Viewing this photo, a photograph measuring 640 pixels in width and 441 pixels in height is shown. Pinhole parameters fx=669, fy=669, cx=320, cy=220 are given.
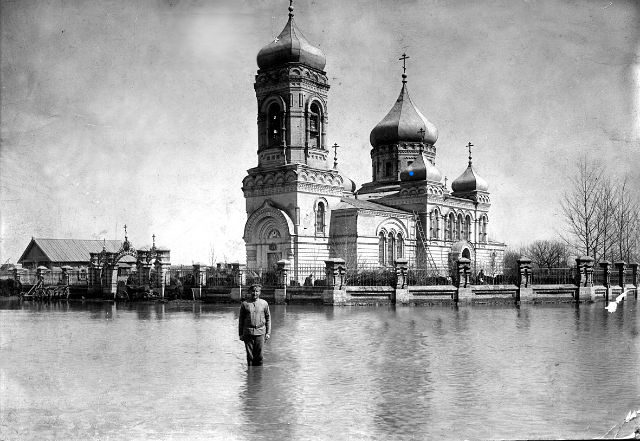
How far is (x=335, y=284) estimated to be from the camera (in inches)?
935

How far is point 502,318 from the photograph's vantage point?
58.2 feet

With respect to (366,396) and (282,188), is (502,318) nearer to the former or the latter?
(366,396)

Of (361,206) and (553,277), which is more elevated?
(361,206)

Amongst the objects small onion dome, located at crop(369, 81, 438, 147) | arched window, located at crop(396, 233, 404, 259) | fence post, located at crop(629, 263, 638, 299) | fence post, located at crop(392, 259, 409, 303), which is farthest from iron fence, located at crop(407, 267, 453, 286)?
small onion dome, located at crop(369, 81, 438, 147)

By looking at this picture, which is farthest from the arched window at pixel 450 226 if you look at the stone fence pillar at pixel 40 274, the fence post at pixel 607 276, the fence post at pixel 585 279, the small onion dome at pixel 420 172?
the stone fence pillar at pixel 40 274

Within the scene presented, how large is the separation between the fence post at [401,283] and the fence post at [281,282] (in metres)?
4.02

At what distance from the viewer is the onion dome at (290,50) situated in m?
35.0

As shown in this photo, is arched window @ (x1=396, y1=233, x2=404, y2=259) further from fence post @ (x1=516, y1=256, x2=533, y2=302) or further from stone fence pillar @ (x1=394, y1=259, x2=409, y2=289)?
stone fence pillar @ (x1=394, y1=259, x2=409, y2=289)

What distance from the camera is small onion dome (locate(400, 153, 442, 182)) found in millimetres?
42844

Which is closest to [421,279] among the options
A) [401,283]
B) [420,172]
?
[401,283]

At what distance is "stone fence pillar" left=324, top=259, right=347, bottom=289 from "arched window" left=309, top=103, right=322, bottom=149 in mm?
13493

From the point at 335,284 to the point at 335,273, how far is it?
0.41 m

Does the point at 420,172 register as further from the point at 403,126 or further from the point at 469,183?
the point at 469,183

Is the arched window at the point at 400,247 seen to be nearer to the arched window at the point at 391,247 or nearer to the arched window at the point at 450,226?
the arched window at the point at 391,247
